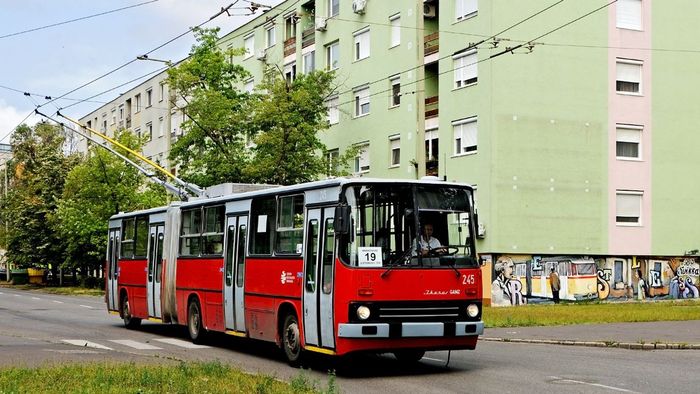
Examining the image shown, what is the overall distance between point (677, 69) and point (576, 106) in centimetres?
575

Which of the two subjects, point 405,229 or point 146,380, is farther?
point 405,229

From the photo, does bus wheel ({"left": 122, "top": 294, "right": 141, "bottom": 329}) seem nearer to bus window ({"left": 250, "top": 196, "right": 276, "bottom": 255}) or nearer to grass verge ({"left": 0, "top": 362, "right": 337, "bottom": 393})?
bus window ({"left": 250, "top": 196, "right": 276, "bottom": 255})

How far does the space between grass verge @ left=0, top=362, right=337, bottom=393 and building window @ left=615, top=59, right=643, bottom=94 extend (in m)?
32.0

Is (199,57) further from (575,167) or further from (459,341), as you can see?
(459,341)

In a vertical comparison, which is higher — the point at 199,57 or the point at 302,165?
the point at 199,57

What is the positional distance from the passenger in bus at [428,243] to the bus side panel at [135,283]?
1069 cm

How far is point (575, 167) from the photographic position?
4044cm

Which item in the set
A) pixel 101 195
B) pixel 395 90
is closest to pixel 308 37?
pixel 395 90

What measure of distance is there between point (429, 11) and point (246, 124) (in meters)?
9.41

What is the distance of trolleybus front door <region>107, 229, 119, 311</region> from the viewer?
2573 centimetres

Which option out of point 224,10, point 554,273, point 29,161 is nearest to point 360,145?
A: point 554,273

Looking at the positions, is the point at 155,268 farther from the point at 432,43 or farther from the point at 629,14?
the point at 629,14

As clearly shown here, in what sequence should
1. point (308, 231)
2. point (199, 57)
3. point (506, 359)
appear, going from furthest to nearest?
point (199, 57) → point (506, 359) → point (308, 231)

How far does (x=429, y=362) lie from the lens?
16172 mm
